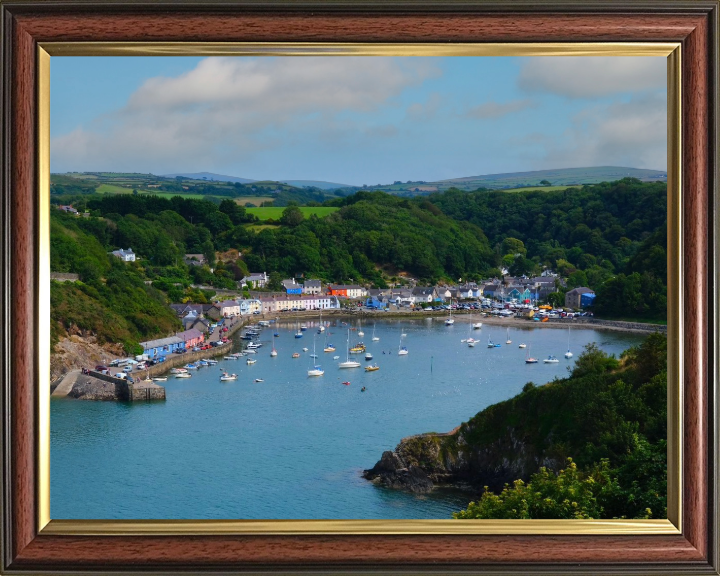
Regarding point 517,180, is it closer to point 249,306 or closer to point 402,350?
point 402,350

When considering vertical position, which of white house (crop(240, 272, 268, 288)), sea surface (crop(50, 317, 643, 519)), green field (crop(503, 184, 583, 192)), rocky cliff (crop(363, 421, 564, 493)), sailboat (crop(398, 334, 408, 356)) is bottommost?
rocky cliff (crop(363, 421, 564, 493))

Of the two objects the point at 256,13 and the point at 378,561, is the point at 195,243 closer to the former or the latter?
the point at 256,13

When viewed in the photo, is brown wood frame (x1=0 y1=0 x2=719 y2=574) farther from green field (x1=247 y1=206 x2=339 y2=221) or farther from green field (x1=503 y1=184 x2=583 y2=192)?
green field (x1=247 y1=206 x2=339 y2=221)

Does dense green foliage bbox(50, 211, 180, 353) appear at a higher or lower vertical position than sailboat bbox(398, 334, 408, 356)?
higher

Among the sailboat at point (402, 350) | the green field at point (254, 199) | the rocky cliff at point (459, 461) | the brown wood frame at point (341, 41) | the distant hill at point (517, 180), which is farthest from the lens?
the sailboat at point (402, 350)

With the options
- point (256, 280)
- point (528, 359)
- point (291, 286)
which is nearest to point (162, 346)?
point (256, 280)

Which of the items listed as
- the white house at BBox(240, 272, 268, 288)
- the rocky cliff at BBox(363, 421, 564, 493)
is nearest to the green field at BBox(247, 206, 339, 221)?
the white house at BBox(240, 272, 268, 288)

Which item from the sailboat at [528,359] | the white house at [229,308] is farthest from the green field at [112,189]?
the sailboat at [528,359]

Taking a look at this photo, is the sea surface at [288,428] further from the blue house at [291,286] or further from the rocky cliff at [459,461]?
the blue house at [291,286]
